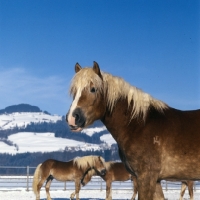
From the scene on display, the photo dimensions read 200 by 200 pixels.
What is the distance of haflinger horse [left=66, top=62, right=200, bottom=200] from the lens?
15.6 feet

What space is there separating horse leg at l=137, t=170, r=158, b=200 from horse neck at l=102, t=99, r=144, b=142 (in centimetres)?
60

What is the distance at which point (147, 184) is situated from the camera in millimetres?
4660

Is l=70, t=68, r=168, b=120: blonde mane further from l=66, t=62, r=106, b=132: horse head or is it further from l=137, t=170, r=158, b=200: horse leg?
l=137, t=170, r=158, b=200: horse leg

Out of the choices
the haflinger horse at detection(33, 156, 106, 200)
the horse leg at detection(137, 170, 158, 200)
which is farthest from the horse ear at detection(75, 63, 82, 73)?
the haflinger horse at detection(33, 156, 106, 200)

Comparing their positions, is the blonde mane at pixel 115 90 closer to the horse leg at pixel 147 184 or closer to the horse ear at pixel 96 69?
the horse ear at pixel 96 69

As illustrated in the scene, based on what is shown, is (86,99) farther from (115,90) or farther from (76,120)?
(115,90)

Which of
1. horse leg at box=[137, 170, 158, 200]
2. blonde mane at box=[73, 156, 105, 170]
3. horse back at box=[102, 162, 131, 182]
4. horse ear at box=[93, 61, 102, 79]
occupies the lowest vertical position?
horse leg at box=[137, 170, 158, 200]

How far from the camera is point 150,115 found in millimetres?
5082

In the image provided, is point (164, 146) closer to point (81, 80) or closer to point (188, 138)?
point (188, 138)

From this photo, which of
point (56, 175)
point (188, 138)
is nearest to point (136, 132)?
point (188, 138)

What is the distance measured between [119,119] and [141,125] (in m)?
0.32

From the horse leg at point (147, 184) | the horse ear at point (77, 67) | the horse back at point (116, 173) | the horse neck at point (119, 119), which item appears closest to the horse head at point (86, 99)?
the horse neck at point (119, 119)

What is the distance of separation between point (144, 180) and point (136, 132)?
1.95 ft

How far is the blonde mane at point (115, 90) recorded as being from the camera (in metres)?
5.00
